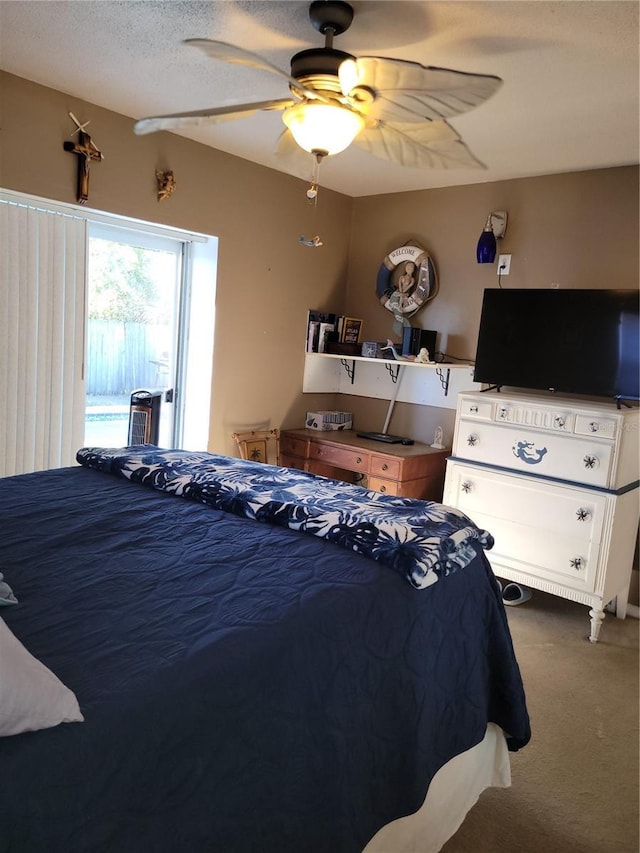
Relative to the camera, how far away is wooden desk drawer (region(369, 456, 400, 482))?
361 cm

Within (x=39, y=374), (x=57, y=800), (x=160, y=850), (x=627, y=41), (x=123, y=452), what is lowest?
(x=160, y=850)

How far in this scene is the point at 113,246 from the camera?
3402mm

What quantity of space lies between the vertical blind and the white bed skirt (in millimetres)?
2411

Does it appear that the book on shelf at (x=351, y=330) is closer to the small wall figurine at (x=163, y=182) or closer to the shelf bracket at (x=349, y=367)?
the shelf bracket at (x=349, y=367)

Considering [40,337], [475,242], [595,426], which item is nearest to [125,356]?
[40,337]

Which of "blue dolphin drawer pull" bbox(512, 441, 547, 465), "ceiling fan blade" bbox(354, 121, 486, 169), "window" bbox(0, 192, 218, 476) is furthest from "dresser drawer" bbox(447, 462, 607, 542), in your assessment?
"ceiling fan blade" bbox(354, 121, 486, 169)

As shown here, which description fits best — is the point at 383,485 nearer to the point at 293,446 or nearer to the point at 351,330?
the point at 293,446

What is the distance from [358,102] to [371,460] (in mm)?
2267

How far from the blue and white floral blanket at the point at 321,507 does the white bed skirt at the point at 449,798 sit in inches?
22.3

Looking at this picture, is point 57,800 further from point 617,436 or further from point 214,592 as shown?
point 617,436

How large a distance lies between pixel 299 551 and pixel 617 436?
1.95 m

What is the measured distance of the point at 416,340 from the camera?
3.91 metres

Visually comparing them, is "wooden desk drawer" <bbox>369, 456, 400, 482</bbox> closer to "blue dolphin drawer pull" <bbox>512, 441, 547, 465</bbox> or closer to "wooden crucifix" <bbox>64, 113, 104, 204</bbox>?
"blue dolphin drawer pull" <bbox>512, 441, 547, 465</bbox>

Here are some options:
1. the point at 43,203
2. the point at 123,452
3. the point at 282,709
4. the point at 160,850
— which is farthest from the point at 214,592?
the point at 43,203
